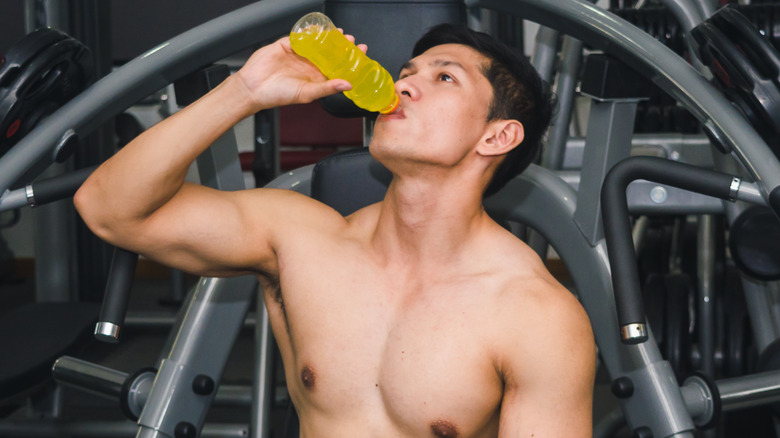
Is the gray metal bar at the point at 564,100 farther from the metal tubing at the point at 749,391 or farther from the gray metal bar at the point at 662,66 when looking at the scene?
the metal tubing at the point at 749,391

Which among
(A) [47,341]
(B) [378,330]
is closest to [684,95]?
(B) [378,330]

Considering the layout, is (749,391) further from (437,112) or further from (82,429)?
(82,429)

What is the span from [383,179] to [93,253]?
1778 millimetres

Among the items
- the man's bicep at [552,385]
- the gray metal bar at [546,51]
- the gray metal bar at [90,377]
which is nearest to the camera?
the man's bicep at [552,385]

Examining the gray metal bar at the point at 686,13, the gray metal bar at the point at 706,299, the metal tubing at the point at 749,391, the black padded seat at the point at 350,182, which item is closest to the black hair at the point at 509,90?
the black padded seat at the point at 350,182

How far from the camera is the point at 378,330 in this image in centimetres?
127

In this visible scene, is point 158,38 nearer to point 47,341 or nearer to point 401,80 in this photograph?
point 47,341

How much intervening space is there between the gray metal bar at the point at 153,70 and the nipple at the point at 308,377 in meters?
0.57

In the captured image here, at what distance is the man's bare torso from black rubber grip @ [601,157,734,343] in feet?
0.41

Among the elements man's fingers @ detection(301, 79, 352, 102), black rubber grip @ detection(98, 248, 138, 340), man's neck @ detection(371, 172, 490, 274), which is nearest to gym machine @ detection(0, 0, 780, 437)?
black rubber grip @ detection(98, 248, 138, 340)

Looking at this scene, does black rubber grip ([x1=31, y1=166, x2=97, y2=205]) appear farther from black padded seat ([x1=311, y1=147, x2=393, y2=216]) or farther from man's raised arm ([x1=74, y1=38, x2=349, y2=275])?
black padded seat ([x1=311, y1=147, x2=393, y2=216])

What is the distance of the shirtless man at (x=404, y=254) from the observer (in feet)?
3.81

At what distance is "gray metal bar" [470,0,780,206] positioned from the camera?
1258mm

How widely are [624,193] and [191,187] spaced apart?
650 millimetres
